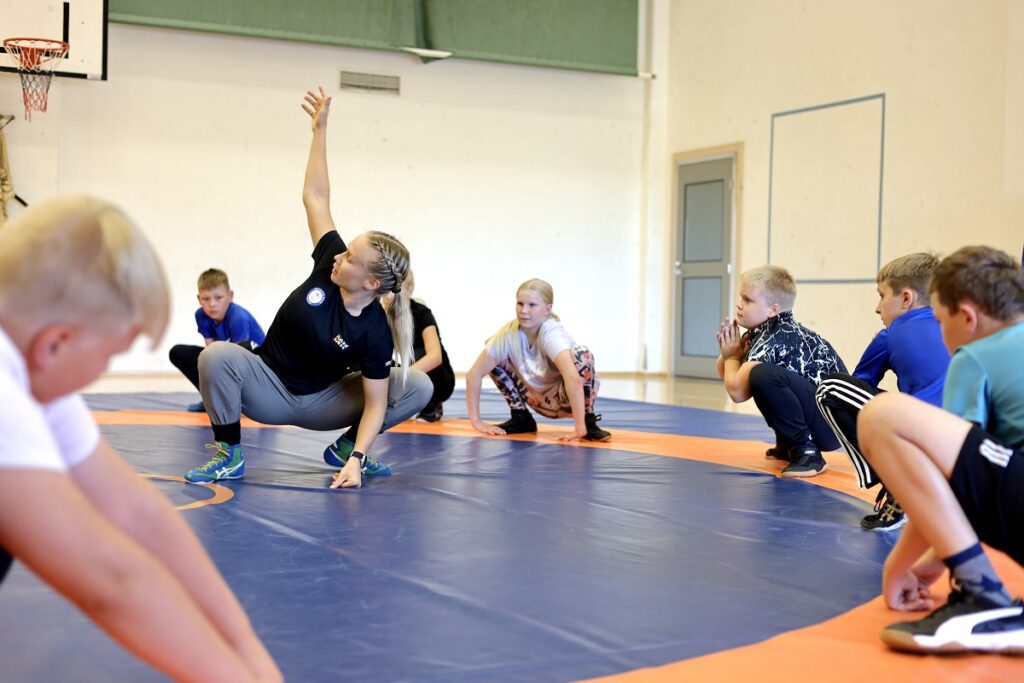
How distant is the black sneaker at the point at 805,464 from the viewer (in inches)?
162

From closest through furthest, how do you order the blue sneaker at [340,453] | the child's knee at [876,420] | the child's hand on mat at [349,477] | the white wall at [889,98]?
1. the child's knee at [876,420]
2. the child's hand on mat at [349,477]
3. the blue sneaker at [340,453]
4. the white wall at [889,98]

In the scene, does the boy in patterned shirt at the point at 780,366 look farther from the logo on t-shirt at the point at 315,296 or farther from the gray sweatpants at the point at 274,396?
the logo on t-shirt at the point at 315,296

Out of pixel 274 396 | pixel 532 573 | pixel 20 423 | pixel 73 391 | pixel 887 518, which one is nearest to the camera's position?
pixel 20 423

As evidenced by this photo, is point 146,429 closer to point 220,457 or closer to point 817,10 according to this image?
point 220,457

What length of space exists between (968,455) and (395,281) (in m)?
2.27

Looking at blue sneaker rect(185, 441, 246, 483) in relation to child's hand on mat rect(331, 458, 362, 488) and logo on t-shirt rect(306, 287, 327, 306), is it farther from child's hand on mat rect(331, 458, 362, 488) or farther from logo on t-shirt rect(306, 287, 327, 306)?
logo on t-shirt rect(306, 287, 327, 306)

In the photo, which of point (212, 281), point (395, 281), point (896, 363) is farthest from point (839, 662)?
point (212, 281)

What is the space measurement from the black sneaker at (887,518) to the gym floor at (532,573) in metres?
0.06

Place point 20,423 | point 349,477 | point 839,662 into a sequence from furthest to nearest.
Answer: point 349,477, point 839,662, point 20,423

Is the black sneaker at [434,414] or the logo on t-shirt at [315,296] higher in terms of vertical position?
the logo on t-shirt at [315,296]

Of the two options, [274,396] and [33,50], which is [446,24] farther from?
[274,396]

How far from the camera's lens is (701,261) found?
11312 mm

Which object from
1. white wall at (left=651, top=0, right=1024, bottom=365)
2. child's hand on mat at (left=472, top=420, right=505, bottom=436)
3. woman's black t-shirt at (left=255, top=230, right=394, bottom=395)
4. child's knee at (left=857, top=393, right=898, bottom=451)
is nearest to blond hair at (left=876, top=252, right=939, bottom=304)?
child's knee at (left=857, top=393, right=898, bottom=451)

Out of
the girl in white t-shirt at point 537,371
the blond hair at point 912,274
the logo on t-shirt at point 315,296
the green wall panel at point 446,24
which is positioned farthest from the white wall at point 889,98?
the logo on t-shirt at point 315,296
